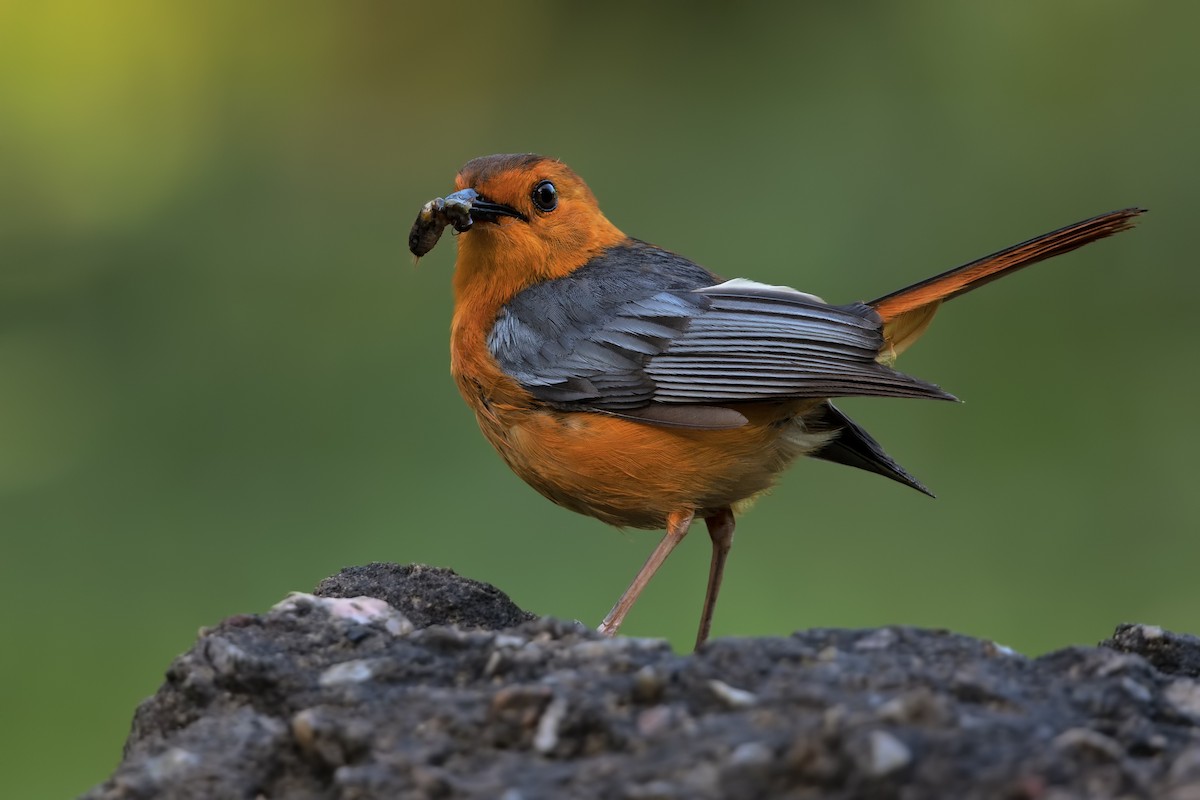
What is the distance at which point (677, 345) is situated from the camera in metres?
4.68

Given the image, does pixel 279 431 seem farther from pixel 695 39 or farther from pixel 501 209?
pixel 695 39

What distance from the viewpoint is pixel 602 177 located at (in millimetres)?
9242

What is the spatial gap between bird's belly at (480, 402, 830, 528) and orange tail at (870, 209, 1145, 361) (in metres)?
0.43

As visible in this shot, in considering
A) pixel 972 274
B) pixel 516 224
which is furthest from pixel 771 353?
pixel 516 224

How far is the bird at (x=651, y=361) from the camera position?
4.46 meters

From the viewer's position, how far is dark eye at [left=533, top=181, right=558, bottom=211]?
507cm

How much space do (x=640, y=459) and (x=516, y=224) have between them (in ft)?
3.45

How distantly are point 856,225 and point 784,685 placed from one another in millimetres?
6434

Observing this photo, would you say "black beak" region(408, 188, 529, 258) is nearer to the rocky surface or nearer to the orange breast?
the orange breast

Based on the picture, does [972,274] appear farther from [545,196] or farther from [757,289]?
[545,196]

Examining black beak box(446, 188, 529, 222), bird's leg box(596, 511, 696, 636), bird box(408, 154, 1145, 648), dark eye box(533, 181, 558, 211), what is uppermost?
dark eye box(533, 181, 558, 211)

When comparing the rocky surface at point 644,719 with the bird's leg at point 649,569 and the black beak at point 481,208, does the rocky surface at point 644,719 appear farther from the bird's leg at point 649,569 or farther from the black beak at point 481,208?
the black beak at point 481,208

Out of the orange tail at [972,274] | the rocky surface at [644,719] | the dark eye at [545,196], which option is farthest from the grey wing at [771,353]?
the rocky surface at [644,719]

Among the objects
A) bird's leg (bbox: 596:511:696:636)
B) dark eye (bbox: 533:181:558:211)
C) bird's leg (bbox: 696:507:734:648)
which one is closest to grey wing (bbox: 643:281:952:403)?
bird's leg (bbox: 596:511:696:636)
